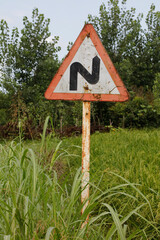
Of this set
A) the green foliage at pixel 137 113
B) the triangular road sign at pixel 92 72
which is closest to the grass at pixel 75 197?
the triangular road sign at pixel 92 72

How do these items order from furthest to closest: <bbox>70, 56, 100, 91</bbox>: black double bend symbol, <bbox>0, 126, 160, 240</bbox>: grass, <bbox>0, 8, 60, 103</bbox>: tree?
<bbox>0, 8, 60, 103</bbox>: tree → <bbox>70, 56, 100, 91</bbox>: black double bend symbol → <bbox>0, 126, 160, 240</bbox>: grass

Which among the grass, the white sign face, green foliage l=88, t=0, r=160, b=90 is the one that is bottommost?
the grass

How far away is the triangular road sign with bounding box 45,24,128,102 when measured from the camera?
2.15 metres

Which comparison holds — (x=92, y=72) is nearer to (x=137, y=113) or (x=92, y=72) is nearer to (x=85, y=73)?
(x=85, y=73)

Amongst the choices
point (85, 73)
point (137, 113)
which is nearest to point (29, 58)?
point (137, 113)

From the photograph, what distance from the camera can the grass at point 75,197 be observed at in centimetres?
146

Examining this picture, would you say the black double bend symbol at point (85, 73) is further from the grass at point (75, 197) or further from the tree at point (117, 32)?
the tree at point (117, 32)

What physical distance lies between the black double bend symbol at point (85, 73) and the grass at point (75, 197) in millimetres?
507

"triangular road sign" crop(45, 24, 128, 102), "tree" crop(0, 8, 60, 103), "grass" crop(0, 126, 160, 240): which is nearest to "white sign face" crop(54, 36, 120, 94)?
"triangular road sign" crop(45, 24, 128, 102)

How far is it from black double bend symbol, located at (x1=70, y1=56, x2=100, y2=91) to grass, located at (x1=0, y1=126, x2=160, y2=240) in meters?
0.51

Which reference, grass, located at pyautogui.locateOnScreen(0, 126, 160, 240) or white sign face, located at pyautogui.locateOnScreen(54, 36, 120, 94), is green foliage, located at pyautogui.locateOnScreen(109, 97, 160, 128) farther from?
white sign face, located at pyautogui.locateOnScreen(54, 36, 120, 94)

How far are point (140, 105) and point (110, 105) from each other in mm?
2380

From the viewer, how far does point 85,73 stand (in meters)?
2.15

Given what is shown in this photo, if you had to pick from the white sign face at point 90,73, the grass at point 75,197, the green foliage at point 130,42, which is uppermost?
the green foliage at point 130,42
